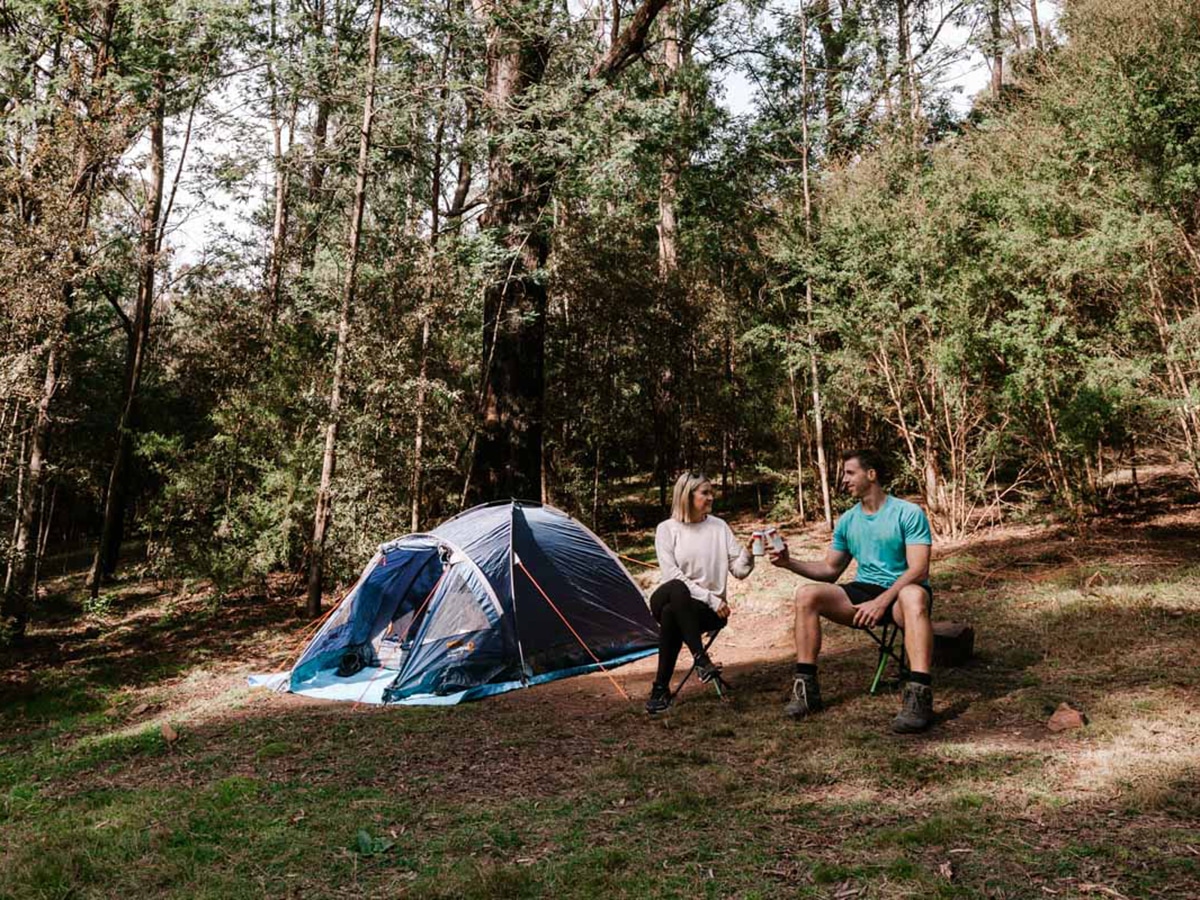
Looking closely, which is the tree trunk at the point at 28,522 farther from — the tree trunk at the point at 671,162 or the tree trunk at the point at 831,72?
the tree trunk at the point at 831,72

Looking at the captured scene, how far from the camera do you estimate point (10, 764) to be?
217 inches

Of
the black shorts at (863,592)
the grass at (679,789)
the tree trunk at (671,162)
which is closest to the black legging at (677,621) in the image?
the grass at (679,789)

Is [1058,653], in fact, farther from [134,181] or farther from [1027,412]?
[134,181]

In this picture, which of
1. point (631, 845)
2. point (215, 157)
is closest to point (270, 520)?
point (215, 157)

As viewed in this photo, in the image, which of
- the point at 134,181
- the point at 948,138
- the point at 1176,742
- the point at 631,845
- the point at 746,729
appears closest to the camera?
the point at 631,845

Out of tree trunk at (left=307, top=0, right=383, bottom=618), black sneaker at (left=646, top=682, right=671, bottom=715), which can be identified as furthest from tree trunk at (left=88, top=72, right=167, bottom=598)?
black sneaker at (left=646, top=682, right=671, bottom=715)

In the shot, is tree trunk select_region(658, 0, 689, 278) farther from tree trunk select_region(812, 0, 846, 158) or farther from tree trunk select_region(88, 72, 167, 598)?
tree trunk select_region(88, 72, 167, 598)

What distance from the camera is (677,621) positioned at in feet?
16.6

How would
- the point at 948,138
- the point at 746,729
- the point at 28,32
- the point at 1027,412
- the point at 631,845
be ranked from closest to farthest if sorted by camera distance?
the point at 631,845, the point at 746,729, the point at 1027,412, the point at 28,32, the point at 948,138

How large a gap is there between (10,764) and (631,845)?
4.81 metres

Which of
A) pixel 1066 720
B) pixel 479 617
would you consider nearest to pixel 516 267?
pixel 479 617

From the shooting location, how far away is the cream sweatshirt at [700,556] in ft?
17.1

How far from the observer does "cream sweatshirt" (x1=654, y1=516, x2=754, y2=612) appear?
5.21 metres

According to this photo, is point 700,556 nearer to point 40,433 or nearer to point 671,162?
point 40,433
